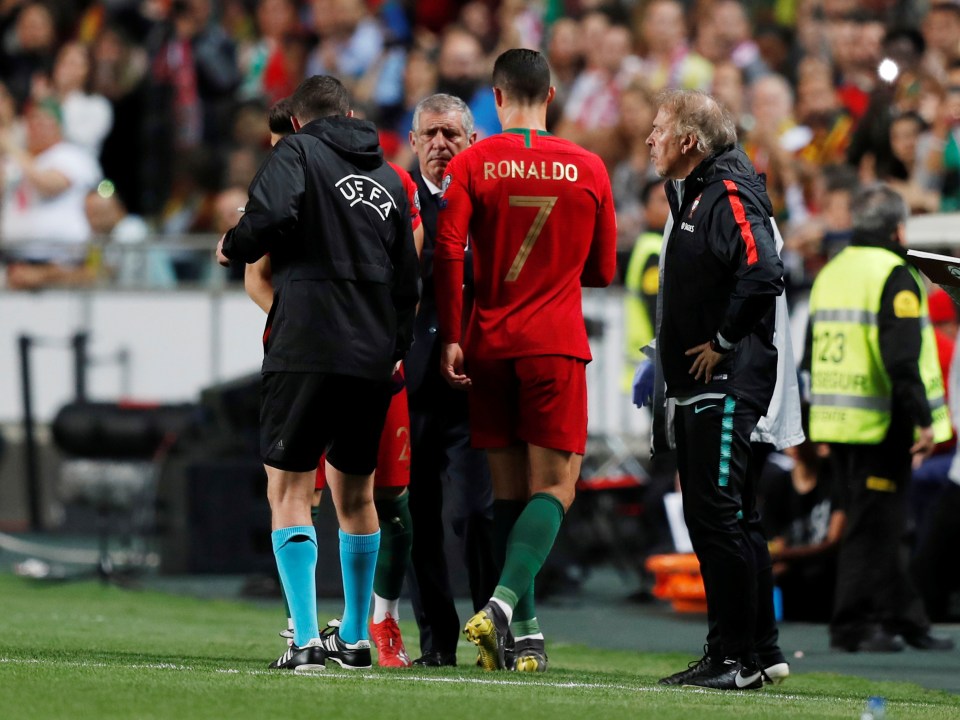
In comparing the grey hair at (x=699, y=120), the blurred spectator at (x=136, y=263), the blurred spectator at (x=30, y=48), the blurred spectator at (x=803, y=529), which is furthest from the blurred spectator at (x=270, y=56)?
the grey hair at (x=699, y=120)

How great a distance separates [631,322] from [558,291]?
16.8 feet

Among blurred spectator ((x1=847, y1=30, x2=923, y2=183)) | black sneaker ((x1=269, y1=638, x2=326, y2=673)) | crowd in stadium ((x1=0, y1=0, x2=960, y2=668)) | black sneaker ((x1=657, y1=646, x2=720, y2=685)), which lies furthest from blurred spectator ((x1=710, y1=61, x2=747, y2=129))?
black sneaker ((x1=269, y1=638, x2=326, y2=673))

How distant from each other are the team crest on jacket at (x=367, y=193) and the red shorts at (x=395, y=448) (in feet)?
3.07

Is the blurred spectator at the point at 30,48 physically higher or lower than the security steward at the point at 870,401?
higher

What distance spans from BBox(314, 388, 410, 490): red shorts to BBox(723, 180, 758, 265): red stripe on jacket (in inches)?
62.1

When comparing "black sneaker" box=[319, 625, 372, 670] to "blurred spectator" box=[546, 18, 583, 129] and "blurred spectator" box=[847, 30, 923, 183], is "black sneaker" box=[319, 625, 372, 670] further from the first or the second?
"blurred spectator" box=[546, 18, 583, 129]

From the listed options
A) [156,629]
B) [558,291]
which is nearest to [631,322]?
[156,629]

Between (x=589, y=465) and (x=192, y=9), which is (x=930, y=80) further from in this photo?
(x=192, y=9)

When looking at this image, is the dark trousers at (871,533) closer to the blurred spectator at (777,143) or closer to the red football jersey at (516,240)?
the red football jersey at (516,240)

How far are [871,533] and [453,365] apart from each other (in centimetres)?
335

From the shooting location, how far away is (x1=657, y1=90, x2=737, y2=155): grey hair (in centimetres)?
741

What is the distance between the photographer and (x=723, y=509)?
23.9 ft

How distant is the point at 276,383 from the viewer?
7.06 meters

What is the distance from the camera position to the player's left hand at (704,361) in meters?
7.23
